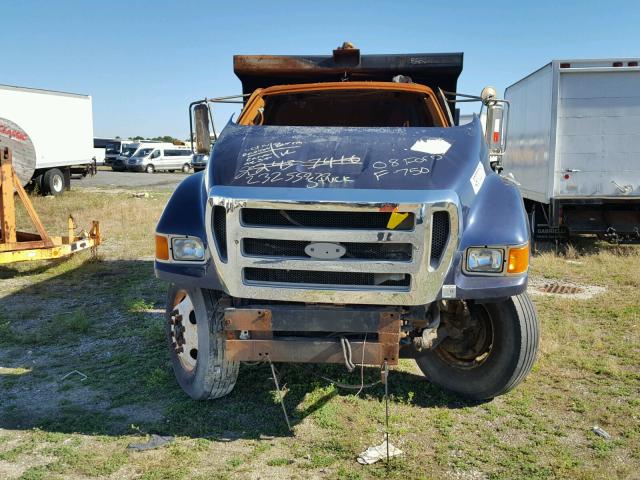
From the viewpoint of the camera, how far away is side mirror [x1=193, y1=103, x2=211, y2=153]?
573 cm

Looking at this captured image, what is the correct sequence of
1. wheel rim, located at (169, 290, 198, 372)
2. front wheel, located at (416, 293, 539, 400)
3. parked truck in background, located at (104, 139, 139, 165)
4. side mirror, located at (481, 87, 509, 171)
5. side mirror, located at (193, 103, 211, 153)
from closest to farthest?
1. front wheel, located at (416, 293, 539, 400)
2. wheel rim, located at (169, 290, 198, 372)
3. side mirror, located at (481, 87, 509, 171)
4. side mirror, located at (193, 103, 211, 153)
5. parked truck in background, located at (104, 139, 139, 165)

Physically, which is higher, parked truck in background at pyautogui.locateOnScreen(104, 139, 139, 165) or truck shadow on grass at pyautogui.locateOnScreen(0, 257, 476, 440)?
parked truck in background at pyautogui.locateOnScreen(104, 139, 139, 165)

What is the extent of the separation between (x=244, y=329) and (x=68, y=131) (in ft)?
67.1

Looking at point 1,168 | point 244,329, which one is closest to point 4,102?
point 1,168

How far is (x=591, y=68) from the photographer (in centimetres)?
978

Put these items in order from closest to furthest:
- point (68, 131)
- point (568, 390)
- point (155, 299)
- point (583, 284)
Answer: point (568, 390), point (155, 299), point (583, 284), point (68, 131)

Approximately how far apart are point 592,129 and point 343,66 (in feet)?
18.0

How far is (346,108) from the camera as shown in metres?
5.46

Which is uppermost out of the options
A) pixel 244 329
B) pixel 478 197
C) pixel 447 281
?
pixel 478 197

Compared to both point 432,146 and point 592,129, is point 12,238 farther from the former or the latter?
point 592,129

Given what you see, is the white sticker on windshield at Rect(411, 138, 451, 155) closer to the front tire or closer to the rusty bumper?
the rusty bumper

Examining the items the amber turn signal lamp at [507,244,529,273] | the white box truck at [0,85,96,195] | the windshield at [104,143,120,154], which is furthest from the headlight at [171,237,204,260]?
the windshield at [104,143,120,154]

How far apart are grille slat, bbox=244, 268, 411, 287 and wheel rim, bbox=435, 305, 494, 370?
0.93 meters

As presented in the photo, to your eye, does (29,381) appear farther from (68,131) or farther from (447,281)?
(68,131)
